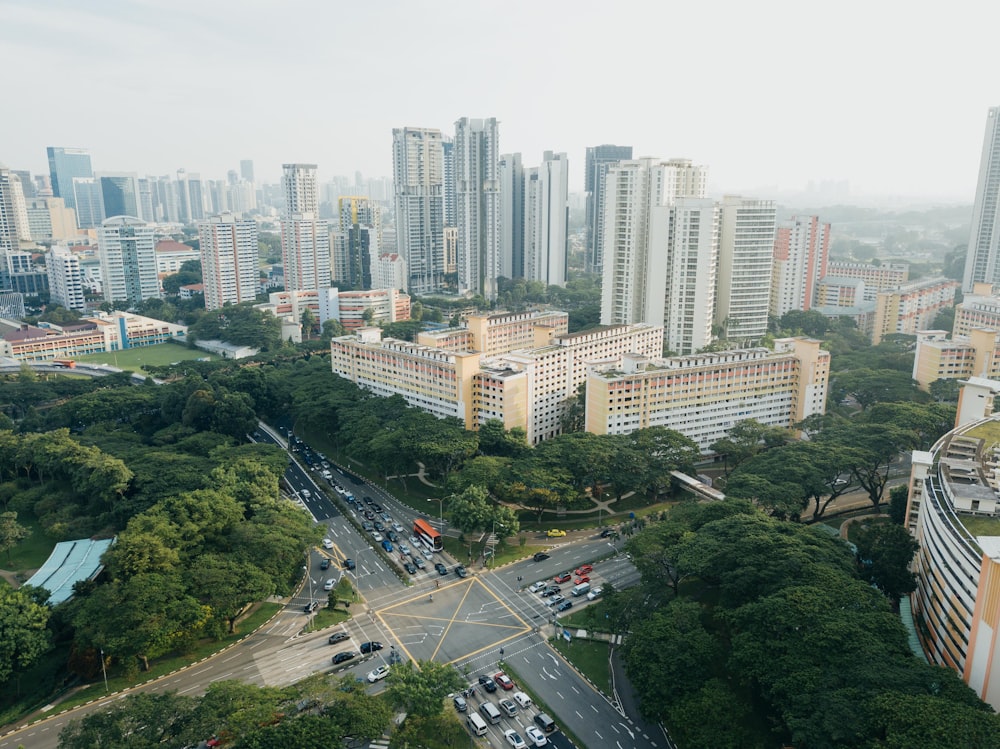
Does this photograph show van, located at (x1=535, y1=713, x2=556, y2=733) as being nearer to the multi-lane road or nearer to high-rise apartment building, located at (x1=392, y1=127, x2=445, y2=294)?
the multi-lane road

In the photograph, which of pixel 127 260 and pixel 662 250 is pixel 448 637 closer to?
pixel 662 250

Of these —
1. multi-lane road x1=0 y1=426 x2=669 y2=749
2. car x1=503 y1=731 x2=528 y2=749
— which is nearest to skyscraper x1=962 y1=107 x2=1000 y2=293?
multi-lane road x1=0 y1=426 x2=669 y2=749

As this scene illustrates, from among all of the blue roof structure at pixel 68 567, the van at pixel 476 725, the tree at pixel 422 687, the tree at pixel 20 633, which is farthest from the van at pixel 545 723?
A: the blue roof structure at pixel 68 567

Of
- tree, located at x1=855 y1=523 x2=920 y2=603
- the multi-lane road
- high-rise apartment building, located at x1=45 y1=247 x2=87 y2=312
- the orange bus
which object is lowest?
the multi-lane road

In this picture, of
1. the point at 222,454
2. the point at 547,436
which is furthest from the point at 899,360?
the point at 222,454

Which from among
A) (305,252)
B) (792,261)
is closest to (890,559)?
(792,261)
